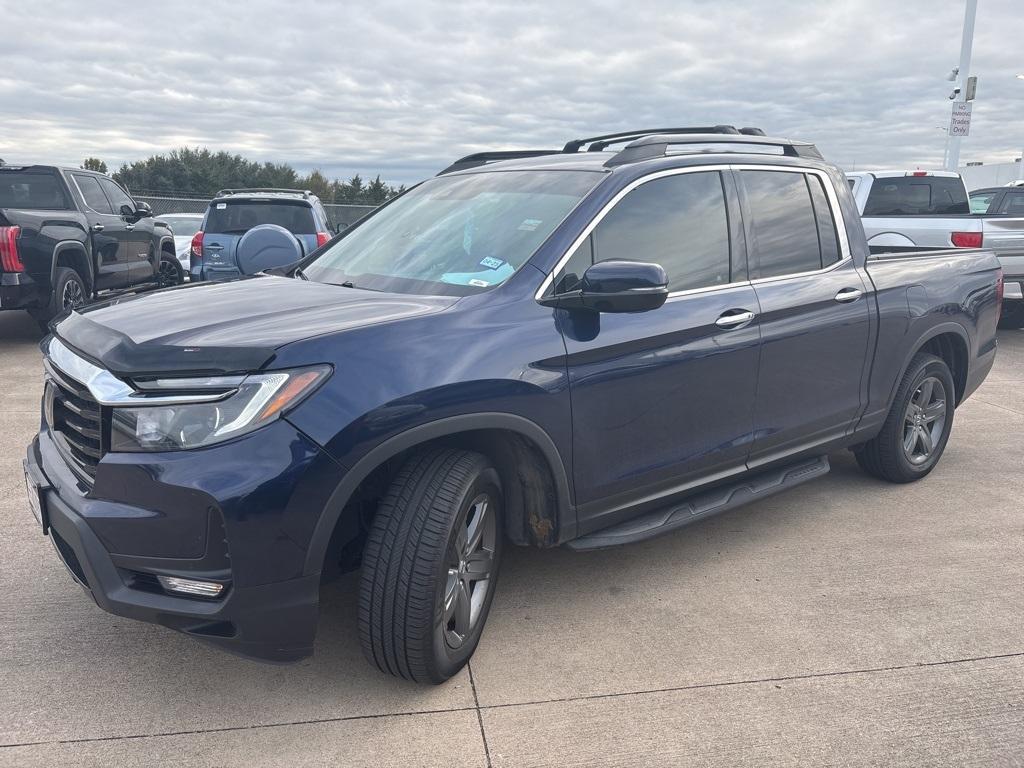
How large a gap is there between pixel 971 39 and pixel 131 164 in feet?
184

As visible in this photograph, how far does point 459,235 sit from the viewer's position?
11.5 ft

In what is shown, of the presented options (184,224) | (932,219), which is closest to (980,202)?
→ (932,219)

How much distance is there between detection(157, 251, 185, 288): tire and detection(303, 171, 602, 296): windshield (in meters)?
8.98

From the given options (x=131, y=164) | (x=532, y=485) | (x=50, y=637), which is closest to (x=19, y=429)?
(x=50, y=637)

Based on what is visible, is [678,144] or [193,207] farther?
[193,207]

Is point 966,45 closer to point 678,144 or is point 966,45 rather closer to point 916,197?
point 916,197

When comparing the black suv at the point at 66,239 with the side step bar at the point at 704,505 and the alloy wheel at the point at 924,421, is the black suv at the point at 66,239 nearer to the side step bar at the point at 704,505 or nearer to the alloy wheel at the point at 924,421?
the side step bar at the point at 704,505

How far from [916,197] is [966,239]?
1.18 metres

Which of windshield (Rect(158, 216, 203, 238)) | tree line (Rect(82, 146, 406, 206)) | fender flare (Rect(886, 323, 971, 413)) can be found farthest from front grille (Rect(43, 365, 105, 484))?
tree line (Rect(82, 146, 406, 206))

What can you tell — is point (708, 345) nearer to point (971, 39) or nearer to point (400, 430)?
point (400, 430)

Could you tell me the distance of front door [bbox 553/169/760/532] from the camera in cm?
316

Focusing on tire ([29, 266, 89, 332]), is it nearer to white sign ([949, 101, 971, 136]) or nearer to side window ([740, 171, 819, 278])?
side window ([740, 171, 819, 278])

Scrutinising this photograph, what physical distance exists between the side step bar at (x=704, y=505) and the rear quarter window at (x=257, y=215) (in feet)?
24.5

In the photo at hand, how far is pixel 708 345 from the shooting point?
3.52 m
